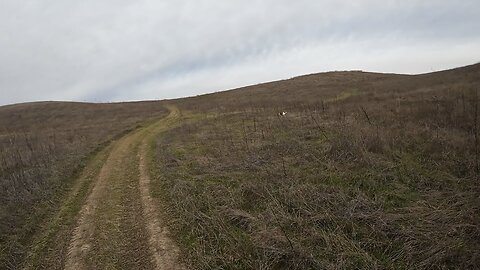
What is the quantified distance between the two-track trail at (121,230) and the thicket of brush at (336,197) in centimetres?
44

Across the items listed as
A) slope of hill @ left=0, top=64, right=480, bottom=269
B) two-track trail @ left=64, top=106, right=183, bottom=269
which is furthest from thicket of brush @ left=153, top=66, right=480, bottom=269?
two-track trail @ left=64, top=106, right=183, bottom=269

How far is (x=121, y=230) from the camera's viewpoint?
8.23 m

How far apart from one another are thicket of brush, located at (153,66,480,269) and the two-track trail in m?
0.44

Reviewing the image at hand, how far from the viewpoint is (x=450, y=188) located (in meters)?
8.31

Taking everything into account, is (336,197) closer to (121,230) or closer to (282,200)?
(282,200)

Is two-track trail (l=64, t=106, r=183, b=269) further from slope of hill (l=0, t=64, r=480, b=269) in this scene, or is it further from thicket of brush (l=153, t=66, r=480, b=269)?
thicket of brush (l=153, t=66, r=480, b=269)

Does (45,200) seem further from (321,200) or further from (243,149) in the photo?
(321,200)

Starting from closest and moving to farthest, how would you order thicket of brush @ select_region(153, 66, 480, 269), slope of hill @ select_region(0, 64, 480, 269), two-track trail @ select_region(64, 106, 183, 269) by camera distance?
thicket of brush @ select_region(153, 66, 480, 269) < slope of hill @ select_region(0, 64, 480, 269) < two-track trail @ select_region(64, 106, 183, 269)

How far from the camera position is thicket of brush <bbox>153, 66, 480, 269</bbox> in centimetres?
621

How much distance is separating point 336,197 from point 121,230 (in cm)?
501

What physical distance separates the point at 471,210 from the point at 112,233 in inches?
296

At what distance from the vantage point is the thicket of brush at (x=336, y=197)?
6.21m

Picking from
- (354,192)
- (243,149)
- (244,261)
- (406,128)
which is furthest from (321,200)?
(406,128)

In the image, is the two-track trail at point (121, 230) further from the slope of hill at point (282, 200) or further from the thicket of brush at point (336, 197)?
the thicket of brush at point (336, 197)
